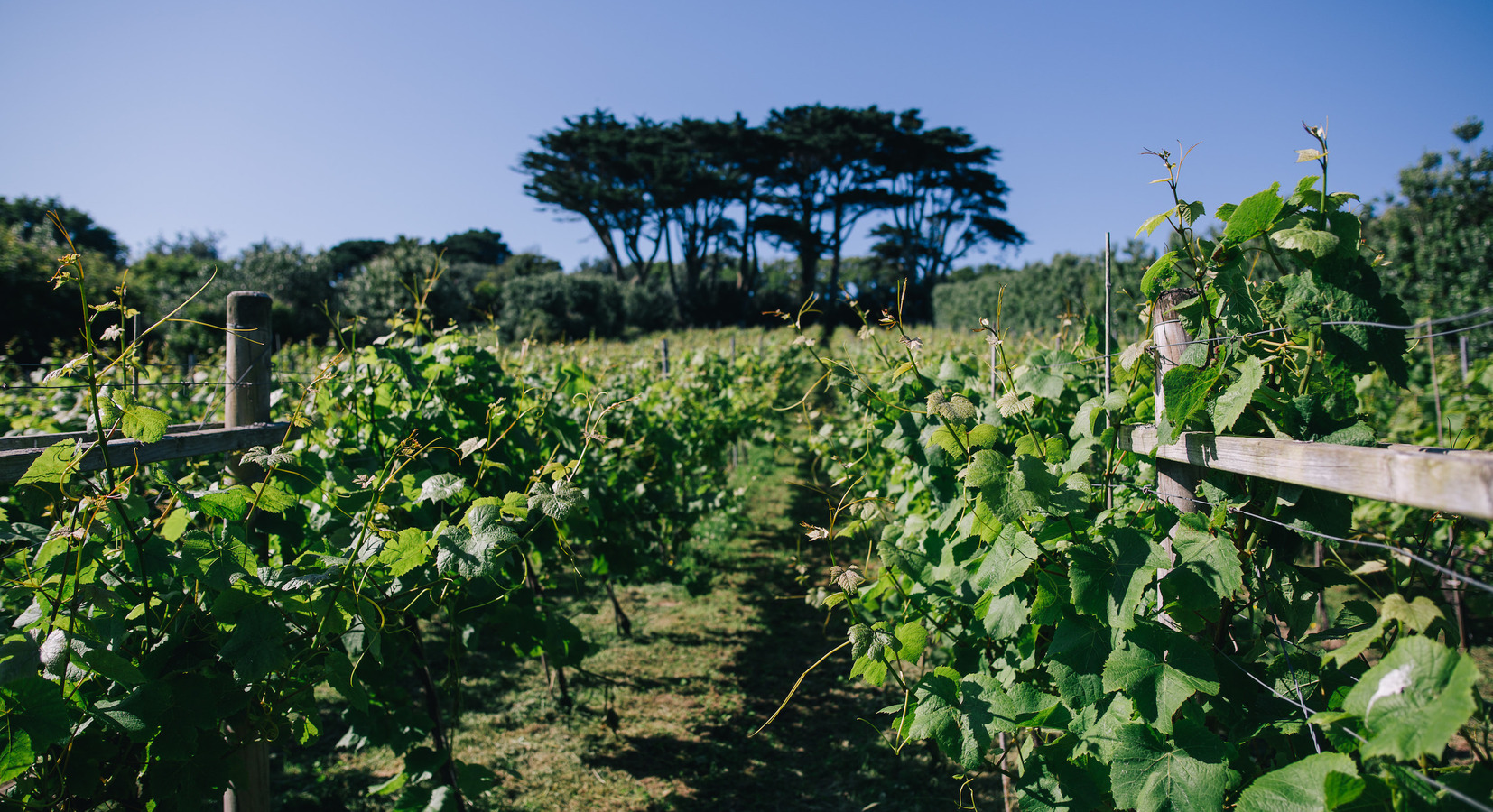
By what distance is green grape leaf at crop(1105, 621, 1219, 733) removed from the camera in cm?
117

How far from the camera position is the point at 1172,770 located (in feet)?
3.88

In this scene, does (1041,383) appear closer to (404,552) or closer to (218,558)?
(404,552)

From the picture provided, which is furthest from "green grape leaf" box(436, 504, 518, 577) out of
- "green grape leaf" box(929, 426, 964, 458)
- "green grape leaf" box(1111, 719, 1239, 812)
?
"green grape leaf" box(1111, 719, 1239, 812)

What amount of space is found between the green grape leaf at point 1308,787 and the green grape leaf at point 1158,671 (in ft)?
0.46

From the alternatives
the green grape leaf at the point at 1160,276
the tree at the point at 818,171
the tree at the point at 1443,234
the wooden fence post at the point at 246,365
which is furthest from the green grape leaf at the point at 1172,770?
the tree at the point at 818,171

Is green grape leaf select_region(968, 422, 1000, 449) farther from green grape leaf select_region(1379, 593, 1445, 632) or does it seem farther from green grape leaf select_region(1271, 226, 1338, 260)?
green grape leaf select_region(1379, 593, 1445, 632)

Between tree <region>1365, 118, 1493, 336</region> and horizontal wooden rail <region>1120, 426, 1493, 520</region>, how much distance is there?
14.9 m

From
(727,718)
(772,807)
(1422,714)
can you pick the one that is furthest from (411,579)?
(727,718)

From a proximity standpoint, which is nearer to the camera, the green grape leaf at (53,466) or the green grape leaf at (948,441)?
the green grape leaf at (53,466)

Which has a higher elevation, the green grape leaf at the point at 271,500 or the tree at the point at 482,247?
the tree at the point at 482,247

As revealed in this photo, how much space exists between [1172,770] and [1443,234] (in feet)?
55.7

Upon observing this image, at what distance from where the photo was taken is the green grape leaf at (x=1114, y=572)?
1232 mm

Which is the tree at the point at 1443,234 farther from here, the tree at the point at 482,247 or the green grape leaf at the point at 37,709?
the tree at the point at 482,247

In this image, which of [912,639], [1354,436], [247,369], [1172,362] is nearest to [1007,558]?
[912,639]
